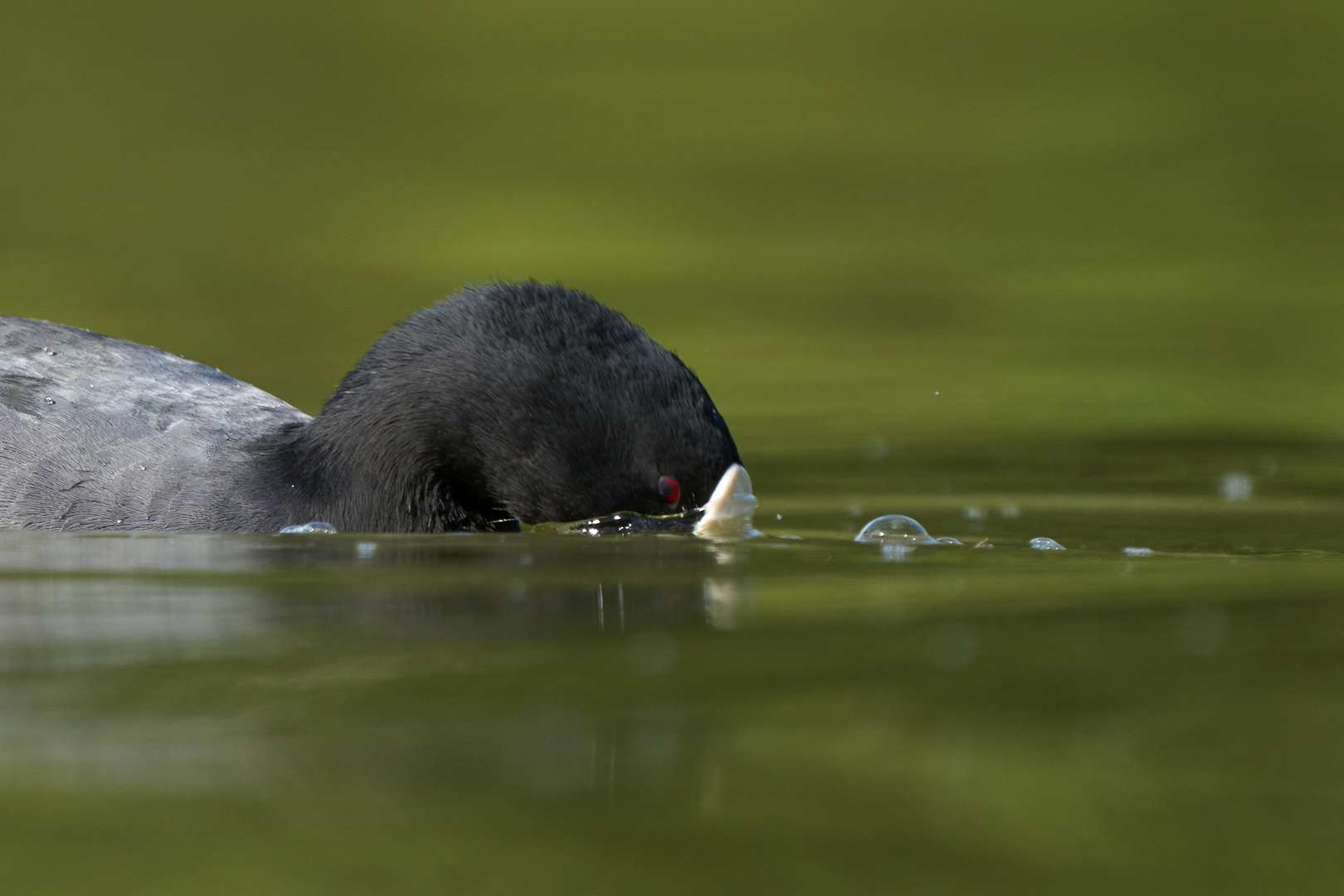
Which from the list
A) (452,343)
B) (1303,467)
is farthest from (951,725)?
(1303,467)

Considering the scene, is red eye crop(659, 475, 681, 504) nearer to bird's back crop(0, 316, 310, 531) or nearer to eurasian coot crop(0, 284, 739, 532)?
eurasian coot crop(0, 284, 739, 532)

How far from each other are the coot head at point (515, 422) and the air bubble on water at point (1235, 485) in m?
1.86

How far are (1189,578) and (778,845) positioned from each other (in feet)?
6.04

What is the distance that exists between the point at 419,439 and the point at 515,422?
325 millimetres

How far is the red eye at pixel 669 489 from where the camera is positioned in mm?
4051

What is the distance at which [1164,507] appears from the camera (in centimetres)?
484

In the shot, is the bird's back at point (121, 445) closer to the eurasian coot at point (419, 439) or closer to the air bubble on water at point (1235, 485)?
the eurasian coot at point (419, 439)

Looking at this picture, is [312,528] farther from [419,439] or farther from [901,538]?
[901,538]

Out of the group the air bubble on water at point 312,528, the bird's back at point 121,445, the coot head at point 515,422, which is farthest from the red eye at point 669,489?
the bird's back at point 121,445

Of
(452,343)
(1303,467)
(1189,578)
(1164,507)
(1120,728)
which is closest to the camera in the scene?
(1120,728)

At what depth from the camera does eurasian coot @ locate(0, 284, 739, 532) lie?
4.09 m

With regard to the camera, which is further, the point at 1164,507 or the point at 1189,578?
the point at 1164,507

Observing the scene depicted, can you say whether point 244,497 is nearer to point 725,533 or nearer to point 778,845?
point 725,533

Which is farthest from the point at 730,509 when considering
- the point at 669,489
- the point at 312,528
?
the point at 312,528
